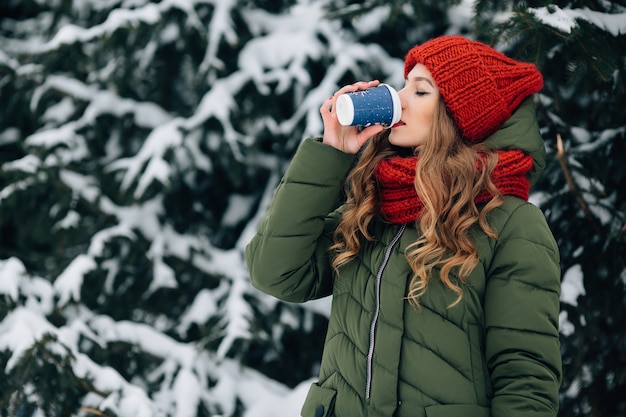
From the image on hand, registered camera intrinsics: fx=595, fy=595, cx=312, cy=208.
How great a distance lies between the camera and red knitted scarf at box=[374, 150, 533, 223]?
1774 millimetres

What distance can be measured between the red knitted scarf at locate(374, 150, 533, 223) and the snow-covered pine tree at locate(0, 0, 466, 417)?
1.62m

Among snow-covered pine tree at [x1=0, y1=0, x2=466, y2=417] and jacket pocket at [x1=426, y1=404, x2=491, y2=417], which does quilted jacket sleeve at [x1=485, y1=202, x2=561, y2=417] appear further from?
snow-covered pine tree at [x1=0, y1=0, x2=466, y2=417]

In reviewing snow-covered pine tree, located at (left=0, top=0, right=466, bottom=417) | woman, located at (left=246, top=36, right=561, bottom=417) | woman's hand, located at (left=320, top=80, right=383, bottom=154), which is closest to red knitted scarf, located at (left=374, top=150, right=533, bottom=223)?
woman, located at (left=246, top=36, right=561, bottom=417)

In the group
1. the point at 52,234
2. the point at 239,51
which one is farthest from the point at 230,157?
the point at 52,234

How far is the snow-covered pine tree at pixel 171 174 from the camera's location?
339 cm

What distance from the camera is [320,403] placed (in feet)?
5.83

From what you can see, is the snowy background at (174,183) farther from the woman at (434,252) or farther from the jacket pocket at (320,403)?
the jacket pocket at (320,403)

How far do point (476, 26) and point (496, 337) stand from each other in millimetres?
1675

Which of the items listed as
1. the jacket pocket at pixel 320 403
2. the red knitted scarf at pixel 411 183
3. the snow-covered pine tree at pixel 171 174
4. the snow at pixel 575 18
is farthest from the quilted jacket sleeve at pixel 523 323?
the snow-covered pine tree at pixel 171 174

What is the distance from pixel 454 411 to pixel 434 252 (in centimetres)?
43

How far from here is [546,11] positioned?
2172mm

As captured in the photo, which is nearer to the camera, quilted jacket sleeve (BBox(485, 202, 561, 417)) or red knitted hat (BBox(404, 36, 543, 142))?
quilted jacket sleeve (BBox(485, 202, 561, 417))

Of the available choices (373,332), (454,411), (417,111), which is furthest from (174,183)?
(454,411)

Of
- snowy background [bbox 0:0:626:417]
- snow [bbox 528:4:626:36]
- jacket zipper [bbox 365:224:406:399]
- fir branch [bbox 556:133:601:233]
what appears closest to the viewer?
jacket zipper [bbox 365:224:406:399]
